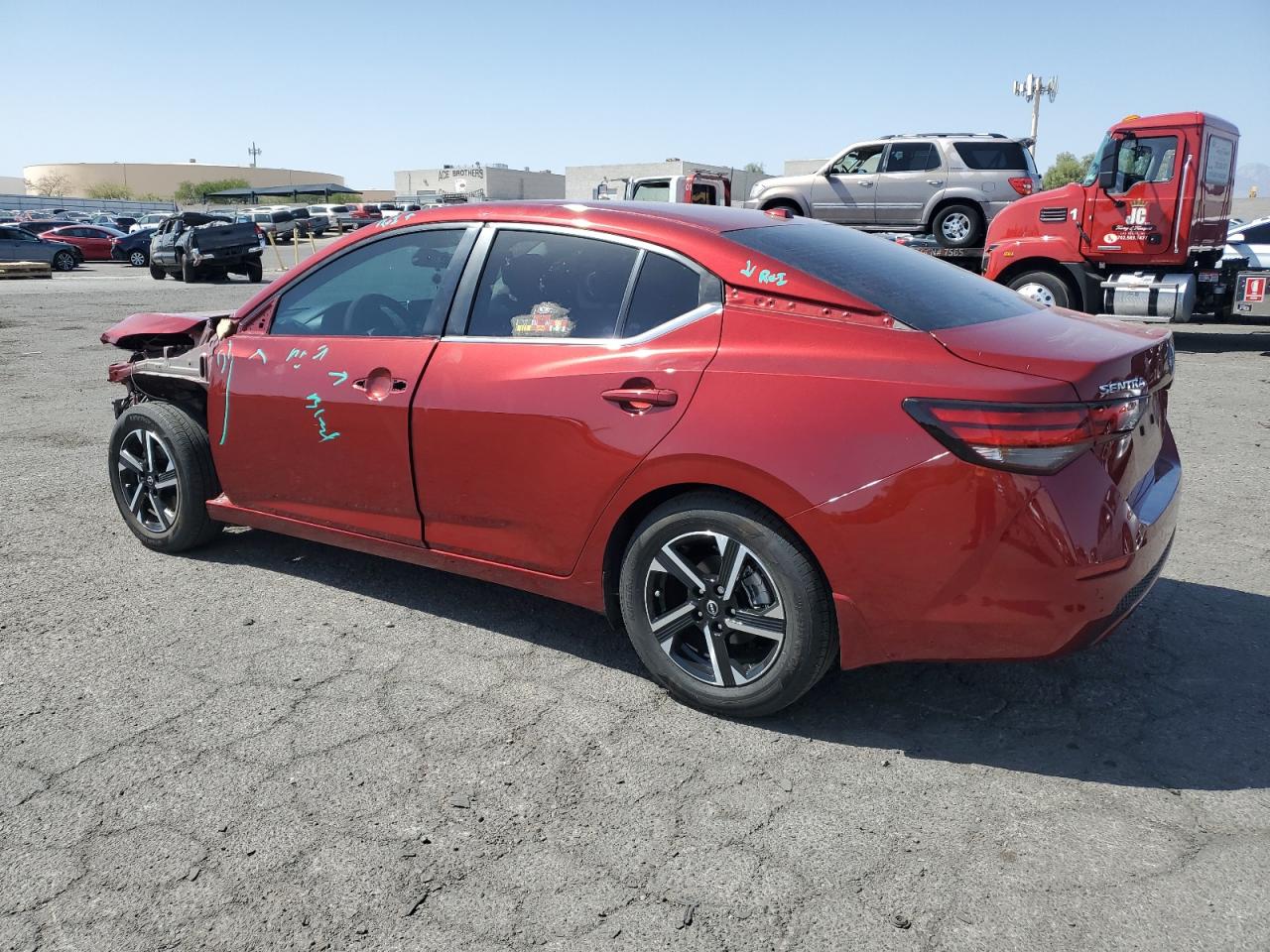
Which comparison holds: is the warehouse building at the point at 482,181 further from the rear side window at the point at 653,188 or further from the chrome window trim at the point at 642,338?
the chrome window trim at the point at 642,338

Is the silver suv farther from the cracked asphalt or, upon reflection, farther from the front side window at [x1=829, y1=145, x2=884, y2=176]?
the cracked asphalt

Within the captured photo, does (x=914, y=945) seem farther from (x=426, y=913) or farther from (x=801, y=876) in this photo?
(x=426, y=913)

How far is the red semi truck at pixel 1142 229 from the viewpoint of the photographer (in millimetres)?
12000

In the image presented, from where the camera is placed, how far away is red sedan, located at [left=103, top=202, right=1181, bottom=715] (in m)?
2.78

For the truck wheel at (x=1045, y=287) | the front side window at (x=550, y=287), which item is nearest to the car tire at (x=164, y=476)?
the front side window at (x=550, y=287)

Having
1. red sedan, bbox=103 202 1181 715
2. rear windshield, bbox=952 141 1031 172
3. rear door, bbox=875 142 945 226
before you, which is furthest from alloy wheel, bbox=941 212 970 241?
red sedan, bbox=103 202 1181 715

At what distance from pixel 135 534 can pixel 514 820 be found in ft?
10.2

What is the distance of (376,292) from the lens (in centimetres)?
412

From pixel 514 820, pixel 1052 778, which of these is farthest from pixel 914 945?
pixel 514 820

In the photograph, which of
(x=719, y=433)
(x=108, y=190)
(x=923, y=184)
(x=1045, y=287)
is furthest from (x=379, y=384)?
(x=108, y=190)

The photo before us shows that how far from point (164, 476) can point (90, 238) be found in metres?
40.1

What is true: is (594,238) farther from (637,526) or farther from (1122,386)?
(1122,386)

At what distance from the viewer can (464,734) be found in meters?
3.20

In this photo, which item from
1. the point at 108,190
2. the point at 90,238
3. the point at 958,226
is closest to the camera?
the point at 958,226
